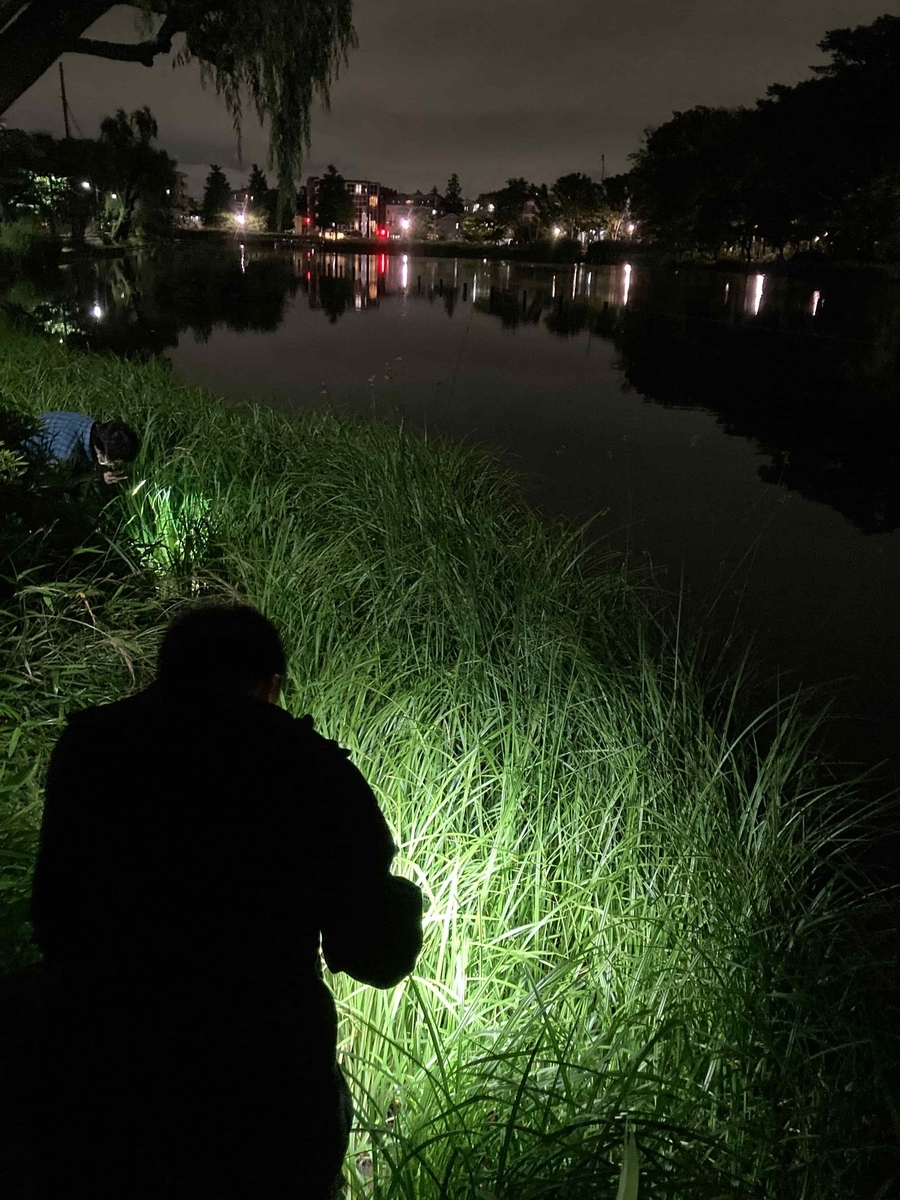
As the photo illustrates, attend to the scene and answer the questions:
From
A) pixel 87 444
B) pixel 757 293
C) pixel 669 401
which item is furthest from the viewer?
pixel 757 293

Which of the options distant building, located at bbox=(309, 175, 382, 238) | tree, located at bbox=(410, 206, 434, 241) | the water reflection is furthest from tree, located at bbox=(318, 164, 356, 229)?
the water reflection

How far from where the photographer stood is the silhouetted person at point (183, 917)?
968 millimetres

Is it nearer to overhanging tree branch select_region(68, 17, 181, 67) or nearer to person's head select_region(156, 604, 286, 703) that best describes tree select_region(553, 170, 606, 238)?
overhanging tree branch select_region(68, 17, 181, 67)

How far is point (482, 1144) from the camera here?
156cm

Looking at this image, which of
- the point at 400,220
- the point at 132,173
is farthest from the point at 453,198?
the point at 132,173

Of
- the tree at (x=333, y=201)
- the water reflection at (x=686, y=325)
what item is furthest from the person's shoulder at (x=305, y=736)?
the tree at (x=333, y=201)

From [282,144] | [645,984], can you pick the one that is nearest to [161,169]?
[282,144]

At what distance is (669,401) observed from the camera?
12773 millimetres

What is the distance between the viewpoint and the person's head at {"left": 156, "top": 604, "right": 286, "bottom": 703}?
41.4 inches

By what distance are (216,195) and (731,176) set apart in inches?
3416

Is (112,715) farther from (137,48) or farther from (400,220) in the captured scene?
(400,220)

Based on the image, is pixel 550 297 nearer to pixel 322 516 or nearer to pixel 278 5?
pixel 278 5

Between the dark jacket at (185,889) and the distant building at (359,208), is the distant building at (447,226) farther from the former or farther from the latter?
the dark jacket at (185,889)

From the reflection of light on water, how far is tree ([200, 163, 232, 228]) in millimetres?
84136
